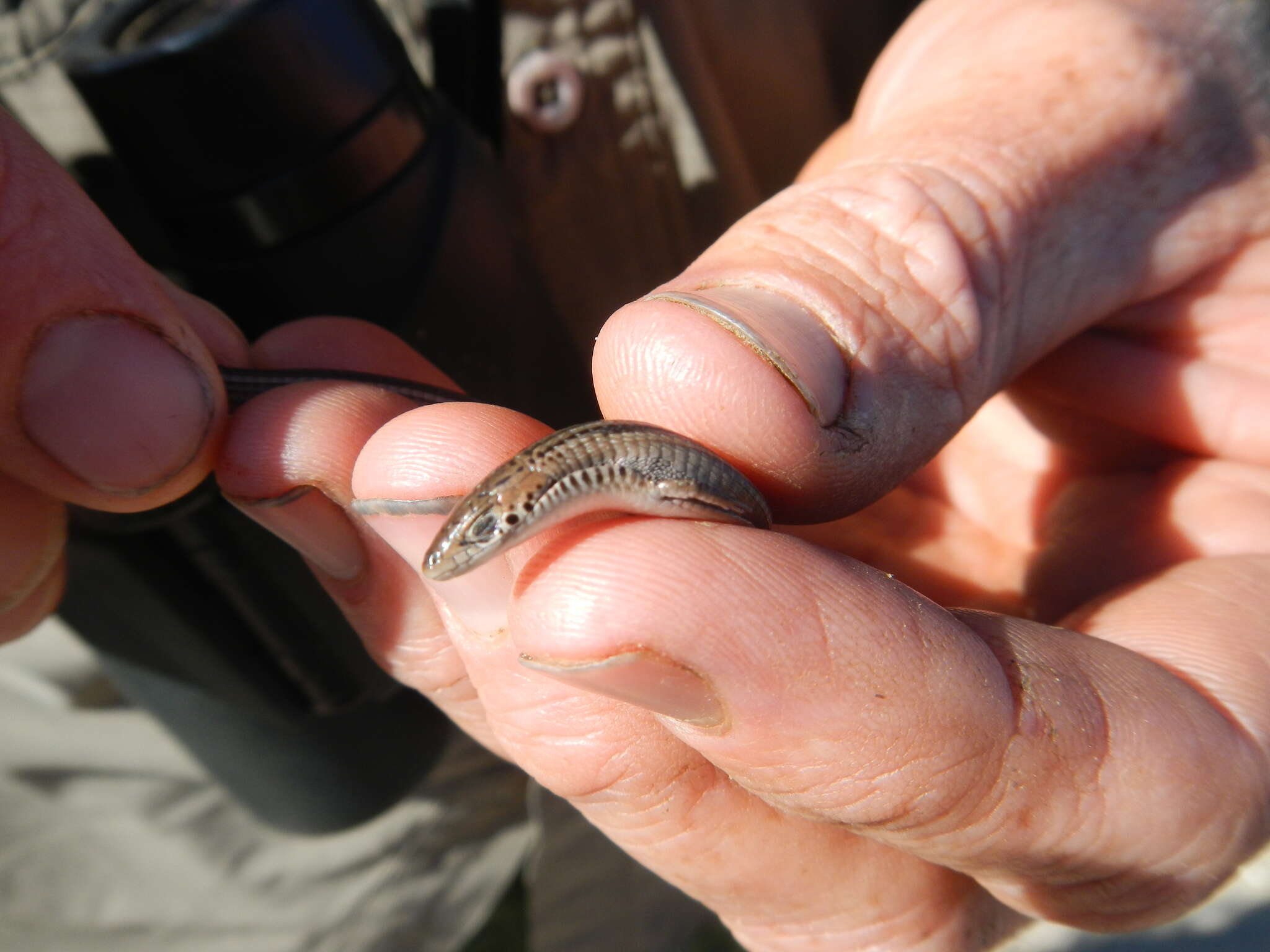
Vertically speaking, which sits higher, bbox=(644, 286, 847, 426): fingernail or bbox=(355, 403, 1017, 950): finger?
bbox=(644, 286, 847, 426): fingernail

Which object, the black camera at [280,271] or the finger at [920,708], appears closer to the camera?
the finger at [920,708]

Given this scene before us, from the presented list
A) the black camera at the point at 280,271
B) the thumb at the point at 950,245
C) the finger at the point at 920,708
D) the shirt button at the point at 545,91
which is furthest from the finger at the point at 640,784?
the shirt button at the point at 545,91

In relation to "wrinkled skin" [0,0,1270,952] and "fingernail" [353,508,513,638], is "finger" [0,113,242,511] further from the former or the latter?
"fingernail" [353,508,513,638]

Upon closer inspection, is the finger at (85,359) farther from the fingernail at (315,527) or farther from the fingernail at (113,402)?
the fingernail at (315,527)

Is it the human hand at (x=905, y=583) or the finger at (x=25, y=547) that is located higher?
the finger at (x=25, y=547)

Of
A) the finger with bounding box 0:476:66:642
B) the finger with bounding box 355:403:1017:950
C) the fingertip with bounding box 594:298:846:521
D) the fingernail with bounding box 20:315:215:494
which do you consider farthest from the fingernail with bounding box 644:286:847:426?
the finger with bounding box 0:476:66:642

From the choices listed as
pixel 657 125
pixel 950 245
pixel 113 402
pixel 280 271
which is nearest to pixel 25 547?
pixel 113 402

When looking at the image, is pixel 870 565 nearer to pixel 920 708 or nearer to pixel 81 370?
pixel 920 708
